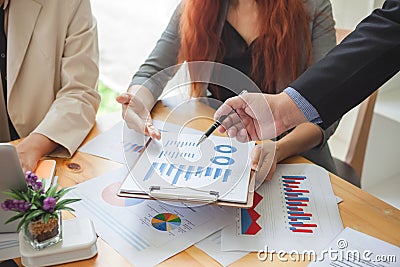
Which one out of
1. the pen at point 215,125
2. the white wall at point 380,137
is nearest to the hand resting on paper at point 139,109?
the pen at point 215,125

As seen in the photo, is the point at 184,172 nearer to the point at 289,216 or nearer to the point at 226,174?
the point at 226,174

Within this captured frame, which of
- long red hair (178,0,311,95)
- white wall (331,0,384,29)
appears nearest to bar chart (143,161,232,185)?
long red hair (178,0,311,95)

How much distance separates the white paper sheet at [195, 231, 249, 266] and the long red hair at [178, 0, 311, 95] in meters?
0.61

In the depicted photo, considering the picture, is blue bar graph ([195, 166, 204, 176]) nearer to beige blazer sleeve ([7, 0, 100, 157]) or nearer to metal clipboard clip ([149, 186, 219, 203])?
metal clipboard clip ([149, 186, 219, 203])

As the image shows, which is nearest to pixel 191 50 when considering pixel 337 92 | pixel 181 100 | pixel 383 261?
pixel 181 100

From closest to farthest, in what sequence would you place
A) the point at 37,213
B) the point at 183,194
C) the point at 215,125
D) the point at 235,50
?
the point at 37,213
the point at 183,194
the point at 215,125
the point at 235,50

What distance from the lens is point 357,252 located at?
2.77 ft

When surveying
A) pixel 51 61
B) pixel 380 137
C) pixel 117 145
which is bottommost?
pixel 380 137

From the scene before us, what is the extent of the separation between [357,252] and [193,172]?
0.32 meters

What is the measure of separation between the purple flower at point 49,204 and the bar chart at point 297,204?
407 millimetres

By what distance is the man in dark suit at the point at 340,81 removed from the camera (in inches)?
37.5

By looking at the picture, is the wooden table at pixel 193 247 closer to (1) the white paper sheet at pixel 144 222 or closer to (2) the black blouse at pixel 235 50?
(1) the white paper sheet at pixel 144 222

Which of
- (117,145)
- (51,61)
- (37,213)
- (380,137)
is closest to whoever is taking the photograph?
(37,213)

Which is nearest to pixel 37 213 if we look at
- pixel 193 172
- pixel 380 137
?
pixel 193 172
